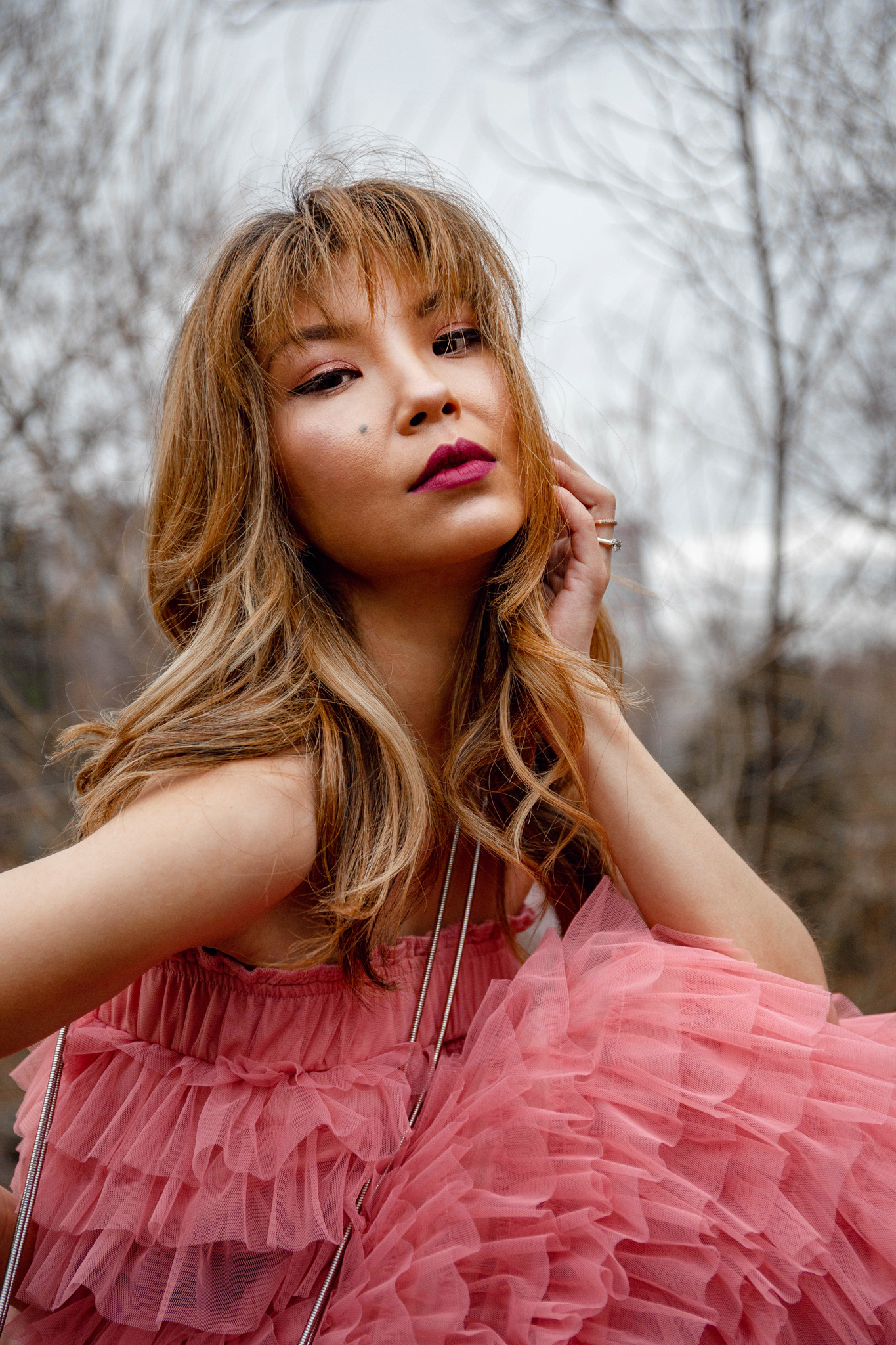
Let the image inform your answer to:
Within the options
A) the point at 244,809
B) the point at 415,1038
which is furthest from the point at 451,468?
the point at 415,1038

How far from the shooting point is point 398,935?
1.16 metres

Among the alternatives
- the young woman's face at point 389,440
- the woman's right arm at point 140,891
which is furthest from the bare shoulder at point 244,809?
the young woman's face at point 389,440

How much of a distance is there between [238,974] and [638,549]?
7.01 ft

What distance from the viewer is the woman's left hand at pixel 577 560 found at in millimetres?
1216

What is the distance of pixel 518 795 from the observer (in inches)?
49.3

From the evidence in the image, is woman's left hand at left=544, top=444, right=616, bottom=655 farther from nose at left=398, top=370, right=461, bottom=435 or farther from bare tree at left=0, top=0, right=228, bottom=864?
bare tree at left=0, top=0, right=228, bottom=864

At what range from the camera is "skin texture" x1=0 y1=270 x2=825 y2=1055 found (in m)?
0.81

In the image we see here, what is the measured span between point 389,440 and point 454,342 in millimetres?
204

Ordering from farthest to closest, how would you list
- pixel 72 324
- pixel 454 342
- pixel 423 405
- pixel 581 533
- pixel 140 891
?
pixel 72 324
pixel 581 533
pixel 454 342
pixel 423 405
pixel 140 891

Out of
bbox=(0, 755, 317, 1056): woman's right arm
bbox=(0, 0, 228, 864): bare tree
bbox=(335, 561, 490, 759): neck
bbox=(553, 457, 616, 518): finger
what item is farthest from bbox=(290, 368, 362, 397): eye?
bbox=(0, 0, 228, 864): bare tree

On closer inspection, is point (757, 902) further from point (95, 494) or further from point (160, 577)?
point (95, 494)

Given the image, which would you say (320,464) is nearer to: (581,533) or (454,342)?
(454,342)

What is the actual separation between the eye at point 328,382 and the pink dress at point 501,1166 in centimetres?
68

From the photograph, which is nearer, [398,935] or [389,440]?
[389,440]
